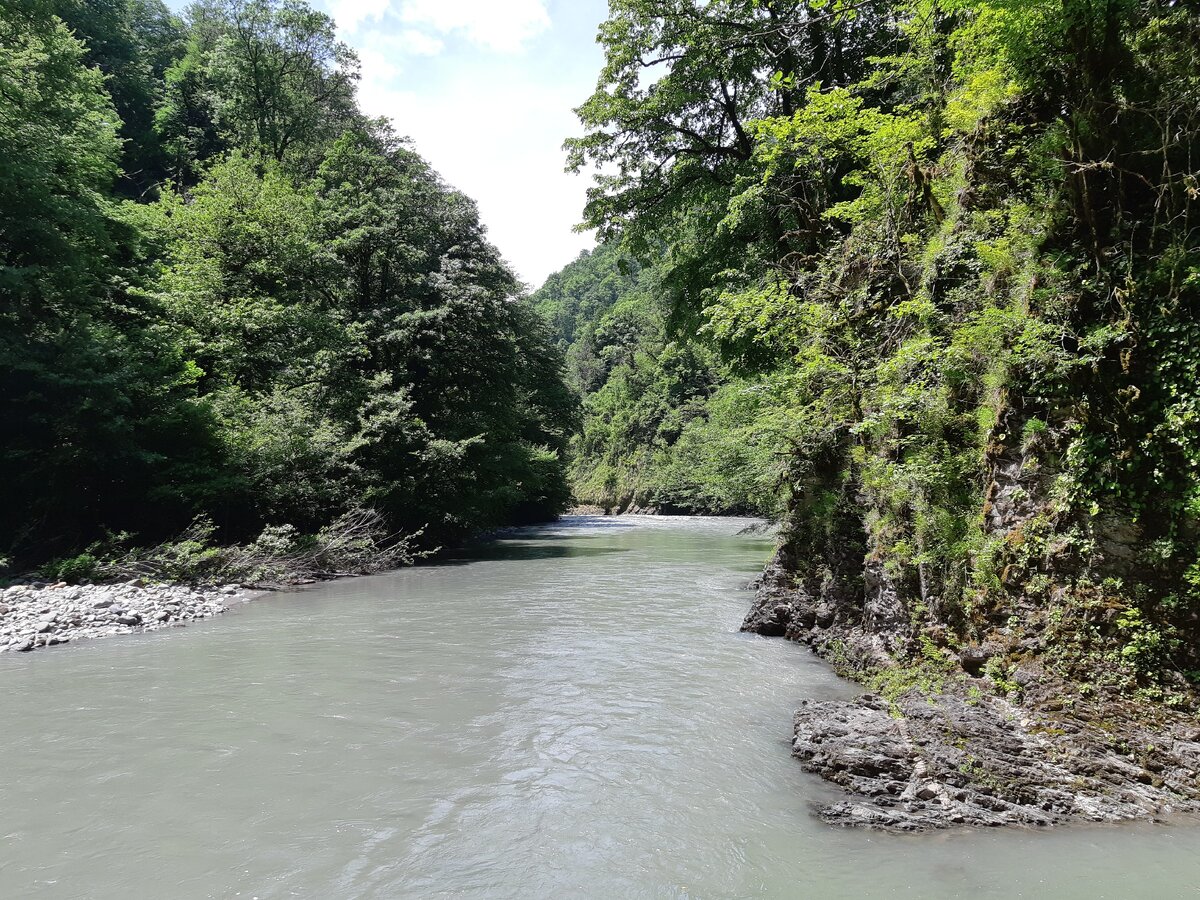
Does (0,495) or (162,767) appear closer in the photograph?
(162,767)

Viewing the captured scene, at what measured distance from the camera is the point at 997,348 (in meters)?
6.34

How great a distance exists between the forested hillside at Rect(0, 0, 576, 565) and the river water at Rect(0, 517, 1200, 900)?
20.7 feet

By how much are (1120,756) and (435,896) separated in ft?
15.5

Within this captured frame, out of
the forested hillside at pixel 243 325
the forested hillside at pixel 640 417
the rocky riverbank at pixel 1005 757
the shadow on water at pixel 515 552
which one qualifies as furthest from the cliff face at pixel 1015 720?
the forested hillside at pixel 640 417

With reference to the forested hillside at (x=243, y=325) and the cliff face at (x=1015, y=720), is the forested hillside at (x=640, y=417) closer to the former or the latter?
the forested hillside at (x=243, y=325)

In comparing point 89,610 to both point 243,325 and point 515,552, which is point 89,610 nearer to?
point 243,325

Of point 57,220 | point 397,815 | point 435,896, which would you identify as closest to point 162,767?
point 397,815

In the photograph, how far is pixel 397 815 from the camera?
4.88 m

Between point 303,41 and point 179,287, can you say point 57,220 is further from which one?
point 303,41

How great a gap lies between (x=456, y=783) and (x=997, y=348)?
6.25m

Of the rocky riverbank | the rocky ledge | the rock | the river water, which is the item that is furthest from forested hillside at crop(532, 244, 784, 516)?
the rocky riverbank

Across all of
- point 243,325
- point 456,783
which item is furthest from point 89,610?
point 243,325

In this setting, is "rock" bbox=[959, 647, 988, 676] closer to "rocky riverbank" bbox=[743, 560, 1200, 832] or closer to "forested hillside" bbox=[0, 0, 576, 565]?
"rocky riverbank" bbox=[743, 560, 1200, 832]

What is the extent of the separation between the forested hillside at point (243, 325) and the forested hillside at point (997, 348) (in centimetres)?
1236
